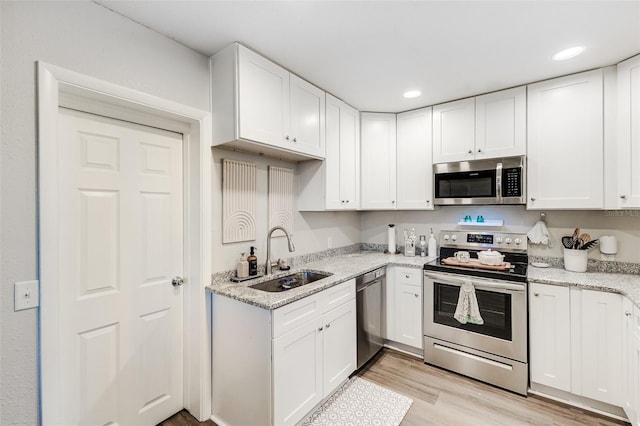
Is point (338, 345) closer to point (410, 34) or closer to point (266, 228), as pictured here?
point (266, 228)

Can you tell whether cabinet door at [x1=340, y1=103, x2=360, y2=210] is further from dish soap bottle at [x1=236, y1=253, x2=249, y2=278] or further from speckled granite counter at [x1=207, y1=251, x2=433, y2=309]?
dish soap bottle at [x1=236, y1=253, x2=249, y2=278]

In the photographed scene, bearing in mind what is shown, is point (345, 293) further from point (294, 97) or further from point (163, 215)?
point (294, 97)

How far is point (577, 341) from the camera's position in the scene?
2.06 metres

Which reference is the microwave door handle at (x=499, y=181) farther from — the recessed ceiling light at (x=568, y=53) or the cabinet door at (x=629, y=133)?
the recessed ceiling light at (x=568, y=53)

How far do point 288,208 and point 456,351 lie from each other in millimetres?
1964

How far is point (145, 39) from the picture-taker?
1691mm

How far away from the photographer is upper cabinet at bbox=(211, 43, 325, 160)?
73.7 inches

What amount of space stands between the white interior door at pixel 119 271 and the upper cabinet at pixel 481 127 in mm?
2443

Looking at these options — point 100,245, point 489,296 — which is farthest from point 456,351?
point 100,245

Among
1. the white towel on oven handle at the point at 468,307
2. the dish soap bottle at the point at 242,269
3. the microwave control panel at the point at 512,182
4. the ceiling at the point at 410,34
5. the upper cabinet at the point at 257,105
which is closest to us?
the ceiling at the point at 410,34

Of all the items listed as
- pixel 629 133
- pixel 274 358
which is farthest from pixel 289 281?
pixel 629 133

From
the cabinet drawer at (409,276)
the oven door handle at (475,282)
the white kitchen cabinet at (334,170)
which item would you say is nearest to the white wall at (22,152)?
the white kitchen cabinet at (334,170)

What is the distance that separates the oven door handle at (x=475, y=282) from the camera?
225 centimetres

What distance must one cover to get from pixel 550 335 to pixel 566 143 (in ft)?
5.00
